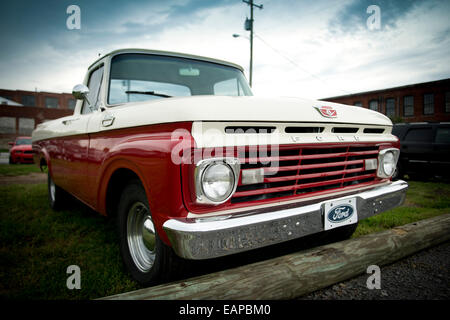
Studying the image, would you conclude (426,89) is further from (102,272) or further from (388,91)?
(102,272)

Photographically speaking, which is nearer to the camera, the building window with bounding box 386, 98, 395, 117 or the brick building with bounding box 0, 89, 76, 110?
the building window with bounding box 386, 98, 395, 117

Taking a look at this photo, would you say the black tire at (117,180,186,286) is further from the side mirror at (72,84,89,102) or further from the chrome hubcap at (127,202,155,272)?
the side mirror at (72,84,89,102)

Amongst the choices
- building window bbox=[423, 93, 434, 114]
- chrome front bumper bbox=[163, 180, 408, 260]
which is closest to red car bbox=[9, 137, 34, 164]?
chrome front bumper bbox=[163, 180, 408, 260]

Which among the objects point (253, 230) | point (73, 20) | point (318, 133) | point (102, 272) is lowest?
point (102, 272)

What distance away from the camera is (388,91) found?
27.3 metres

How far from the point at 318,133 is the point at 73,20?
233 cm

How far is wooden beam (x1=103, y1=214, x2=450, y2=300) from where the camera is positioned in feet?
4.93

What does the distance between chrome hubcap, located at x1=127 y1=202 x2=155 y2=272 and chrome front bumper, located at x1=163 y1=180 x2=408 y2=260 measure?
58cm

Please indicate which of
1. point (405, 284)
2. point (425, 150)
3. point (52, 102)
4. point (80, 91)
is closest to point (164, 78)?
point (80, 91)

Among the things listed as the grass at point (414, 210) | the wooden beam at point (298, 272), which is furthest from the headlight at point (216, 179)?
the grass at point (414, 210)

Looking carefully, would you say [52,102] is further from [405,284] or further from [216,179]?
[405,284]

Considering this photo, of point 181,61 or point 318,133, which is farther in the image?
point 181,61

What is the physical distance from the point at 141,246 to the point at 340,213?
55.7 inches

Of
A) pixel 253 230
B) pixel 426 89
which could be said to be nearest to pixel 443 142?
pixel 253 230
